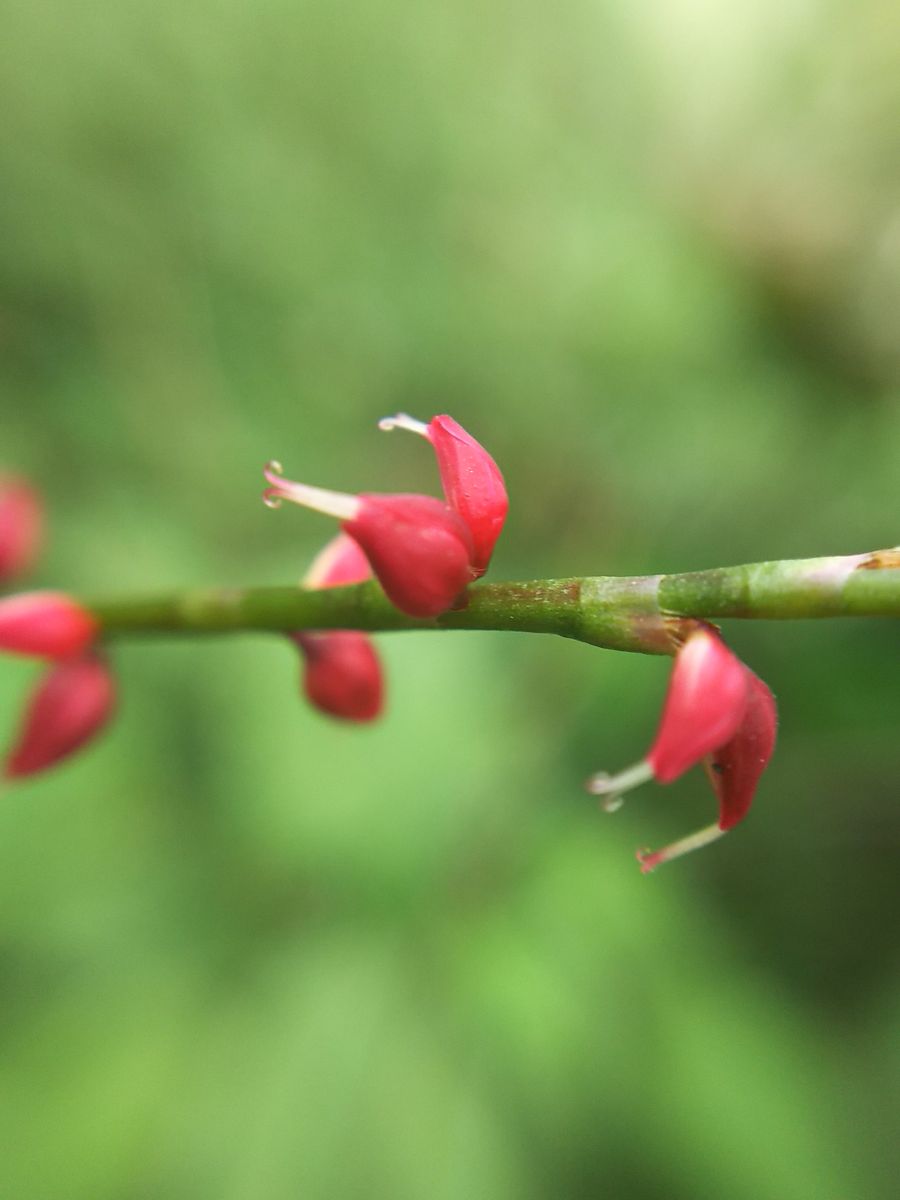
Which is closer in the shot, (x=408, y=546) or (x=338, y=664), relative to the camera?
(x=408, y=546)

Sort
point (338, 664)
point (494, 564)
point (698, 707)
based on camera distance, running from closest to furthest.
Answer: point (698, 707) < point (338, 664) < point (494, 564)

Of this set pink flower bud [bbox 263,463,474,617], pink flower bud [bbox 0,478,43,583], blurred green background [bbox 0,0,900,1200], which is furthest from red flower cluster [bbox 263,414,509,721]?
blurred green background [bbox 0,0,900,1200]

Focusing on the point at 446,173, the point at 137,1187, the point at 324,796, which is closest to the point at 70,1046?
the point at 137,1187

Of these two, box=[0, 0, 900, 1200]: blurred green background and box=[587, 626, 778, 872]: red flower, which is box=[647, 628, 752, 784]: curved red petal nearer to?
box=[587, 626, 778, 872]: red flower

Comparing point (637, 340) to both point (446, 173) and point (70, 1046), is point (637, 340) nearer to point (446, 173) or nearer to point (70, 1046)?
point (446, 173)

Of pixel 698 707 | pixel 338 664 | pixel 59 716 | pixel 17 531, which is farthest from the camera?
pixel 17 531

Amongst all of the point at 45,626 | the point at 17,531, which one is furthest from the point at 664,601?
the point at 17,531

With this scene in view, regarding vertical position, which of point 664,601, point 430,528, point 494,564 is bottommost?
point 664,601

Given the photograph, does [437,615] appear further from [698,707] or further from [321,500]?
[698,707]
